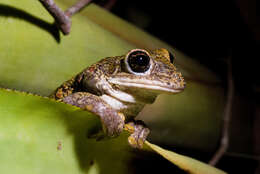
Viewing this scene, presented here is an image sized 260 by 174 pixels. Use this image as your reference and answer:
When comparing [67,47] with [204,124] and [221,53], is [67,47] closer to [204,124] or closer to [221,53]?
[204,124]

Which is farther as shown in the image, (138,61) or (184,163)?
(138,61)

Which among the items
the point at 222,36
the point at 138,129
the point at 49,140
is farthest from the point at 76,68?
the point at 222,36

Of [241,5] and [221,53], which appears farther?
[221,53]

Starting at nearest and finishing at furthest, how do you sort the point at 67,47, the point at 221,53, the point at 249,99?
1. the point at 67,47
2. the point at 249,99
3. the point at 221,53

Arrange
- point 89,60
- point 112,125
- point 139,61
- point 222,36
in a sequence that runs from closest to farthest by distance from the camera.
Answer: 1. point 112,125
2. point 139,61
3. point 89,60
4. point 222,36

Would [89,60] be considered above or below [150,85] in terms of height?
below

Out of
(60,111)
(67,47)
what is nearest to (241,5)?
(67,47)

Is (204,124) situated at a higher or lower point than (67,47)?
lower

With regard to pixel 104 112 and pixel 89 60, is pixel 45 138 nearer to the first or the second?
pixel 104 112
